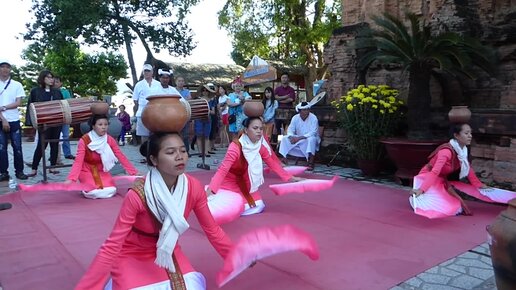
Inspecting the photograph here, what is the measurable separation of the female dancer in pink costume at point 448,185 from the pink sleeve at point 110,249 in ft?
9.84

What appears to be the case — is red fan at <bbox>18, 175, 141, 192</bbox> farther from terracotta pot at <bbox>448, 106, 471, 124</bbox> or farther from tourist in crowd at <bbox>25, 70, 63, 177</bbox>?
terracotta pot at <bbox>448, 106, 471, 124</bbox>

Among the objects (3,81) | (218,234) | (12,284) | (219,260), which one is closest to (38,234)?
(12,284)

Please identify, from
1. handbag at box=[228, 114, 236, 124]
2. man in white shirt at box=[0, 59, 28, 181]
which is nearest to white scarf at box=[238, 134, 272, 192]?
man in white shirt at box=[0, 59, 28, 181]

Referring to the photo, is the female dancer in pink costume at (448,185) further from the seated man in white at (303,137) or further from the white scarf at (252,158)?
the seated man in white at (303,137)

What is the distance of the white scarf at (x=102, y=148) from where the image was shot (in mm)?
5113

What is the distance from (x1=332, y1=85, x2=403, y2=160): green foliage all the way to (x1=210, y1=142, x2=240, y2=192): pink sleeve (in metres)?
3.02

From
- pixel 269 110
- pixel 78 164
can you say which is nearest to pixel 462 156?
pixel 78 164

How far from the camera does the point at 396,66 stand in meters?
8.01

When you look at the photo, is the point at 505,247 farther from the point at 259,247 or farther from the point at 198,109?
the point at 198,109

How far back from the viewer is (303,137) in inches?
298

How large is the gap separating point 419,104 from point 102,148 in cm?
447

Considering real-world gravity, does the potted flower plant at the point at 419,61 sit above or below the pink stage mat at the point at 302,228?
above

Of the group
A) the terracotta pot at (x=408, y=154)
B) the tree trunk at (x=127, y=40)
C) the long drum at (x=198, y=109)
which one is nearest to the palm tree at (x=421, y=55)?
the terracotta pot at (x=408, y=154)

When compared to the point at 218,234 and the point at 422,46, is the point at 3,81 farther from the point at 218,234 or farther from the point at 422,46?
the point at 422,46
